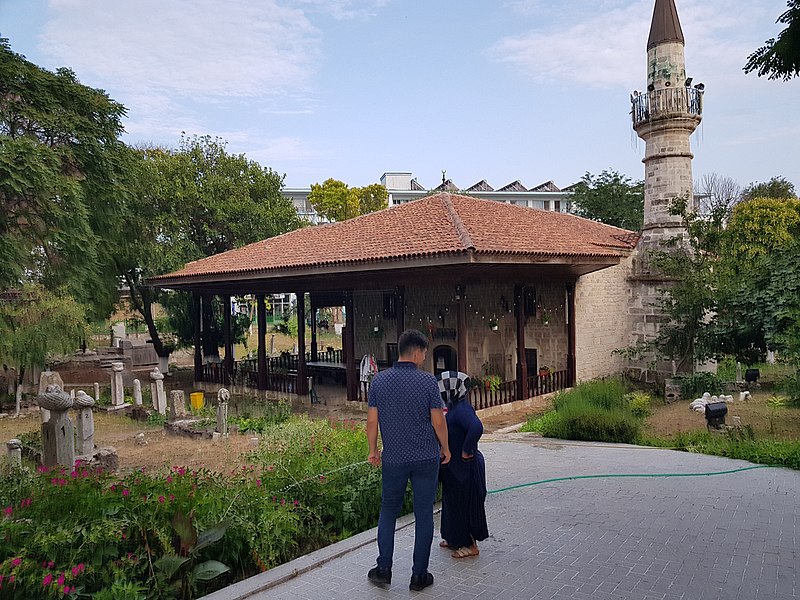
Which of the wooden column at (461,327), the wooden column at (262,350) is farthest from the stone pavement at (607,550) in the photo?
the wooden column at (262,350)

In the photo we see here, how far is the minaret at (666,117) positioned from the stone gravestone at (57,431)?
51.5 feet

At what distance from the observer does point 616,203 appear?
35.5m

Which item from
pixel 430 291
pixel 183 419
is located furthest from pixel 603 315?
pixel 183 419

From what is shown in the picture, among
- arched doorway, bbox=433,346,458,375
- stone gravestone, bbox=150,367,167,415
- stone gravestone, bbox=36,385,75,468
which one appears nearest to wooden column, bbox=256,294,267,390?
stone gravestone, bbox=150,367,167,415

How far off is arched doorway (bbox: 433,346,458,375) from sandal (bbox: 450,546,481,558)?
438 inches

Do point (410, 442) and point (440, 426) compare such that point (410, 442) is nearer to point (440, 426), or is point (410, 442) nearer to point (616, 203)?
point (440, 426)

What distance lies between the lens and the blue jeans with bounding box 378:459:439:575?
12.1ft

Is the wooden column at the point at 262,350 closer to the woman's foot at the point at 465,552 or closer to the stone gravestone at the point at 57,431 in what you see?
the stone gravestone at the point at 57,431

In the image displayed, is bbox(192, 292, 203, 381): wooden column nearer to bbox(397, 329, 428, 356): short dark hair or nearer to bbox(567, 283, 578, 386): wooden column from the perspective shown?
bbox(567, 283, 578, 386): wooden column

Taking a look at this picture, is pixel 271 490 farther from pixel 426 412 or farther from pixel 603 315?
pixel 603 315

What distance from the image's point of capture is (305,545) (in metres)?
4.79

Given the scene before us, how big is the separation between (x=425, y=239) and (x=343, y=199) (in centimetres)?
2514

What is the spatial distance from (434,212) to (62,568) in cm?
1117

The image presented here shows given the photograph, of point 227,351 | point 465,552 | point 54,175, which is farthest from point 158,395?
point 465,552
